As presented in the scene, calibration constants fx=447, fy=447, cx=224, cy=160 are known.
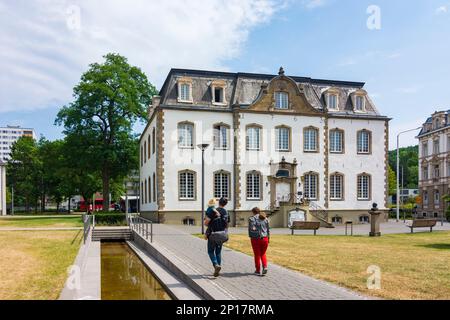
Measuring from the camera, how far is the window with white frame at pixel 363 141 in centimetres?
3788

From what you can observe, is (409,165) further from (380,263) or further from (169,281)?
(169,281)

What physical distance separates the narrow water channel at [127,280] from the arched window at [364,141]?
24.7 metres

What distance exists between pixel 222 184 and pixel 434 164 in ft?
123

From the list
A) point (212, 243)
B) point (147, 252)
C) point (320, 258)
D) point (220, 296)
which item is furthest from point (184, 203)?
point (220, 296)

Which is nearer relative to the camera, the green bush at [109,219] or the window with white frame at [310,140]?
the green bush at [109,219]

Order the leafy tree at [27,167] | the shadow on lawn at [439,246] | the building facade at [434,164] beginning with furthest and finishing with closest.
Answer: the leafy tree at [27,167] < the building facade at [434,164] < the shadow on lawn at [439,246]

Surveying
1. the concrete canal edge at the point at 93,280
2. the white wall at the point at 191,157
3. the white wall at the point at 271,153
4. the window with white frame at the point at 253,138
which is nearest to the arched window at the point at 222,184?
the white wall at the point at 191,157

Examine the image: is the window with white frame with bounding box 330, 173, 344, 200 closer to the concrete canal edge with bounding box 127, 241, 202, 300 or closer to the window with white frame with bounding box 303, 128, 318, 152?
the window with white frame with bounding box 303, 128, 318, 152

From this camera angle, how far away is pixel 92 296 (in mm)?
9625

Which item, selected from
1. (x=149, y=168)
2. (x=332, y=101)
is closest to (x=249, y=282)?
(x=149, y=168)

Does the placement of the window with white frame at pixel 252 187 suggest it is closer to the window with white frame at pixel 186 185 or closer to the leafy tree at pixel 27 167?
the window with white frame at pixel 186 185

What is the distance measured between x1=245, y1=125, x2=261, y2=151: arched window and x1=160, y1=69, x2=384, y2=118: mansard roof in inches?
71.6

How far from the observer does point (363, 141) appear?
3803cm

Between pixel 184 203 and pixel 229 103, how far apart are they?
28.0 ft
